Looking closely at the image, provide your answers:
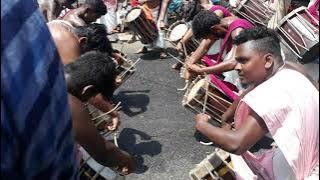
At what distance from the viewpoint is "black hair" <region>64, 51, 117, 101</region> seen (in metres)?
2.25

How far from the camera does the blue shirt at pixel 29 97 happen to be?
0.67m

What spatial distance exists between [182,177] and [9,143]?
301cm

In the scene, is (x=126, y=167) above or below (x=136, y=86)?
above

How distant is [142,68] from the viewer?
6.27 meters

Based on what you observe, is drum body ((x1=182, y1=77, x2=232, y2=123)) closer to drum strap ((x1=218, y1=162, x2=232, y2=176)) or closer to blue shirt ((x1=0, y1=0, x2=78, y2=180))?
drum strap ((x1=218, y1=162, x2=232, y2=176))

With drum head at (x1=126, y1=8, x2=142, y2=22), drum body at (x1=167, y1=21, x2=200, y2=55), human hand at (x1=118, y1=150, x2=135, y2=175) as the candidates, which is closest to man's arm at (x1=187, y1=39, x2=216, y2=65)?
drum body at (x1=167, y1=21, x2=200, y2=55)

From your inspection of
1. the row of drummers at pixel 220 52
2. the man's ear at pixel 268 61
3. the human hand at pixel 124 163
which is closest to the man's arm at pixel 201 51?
the row of drummers at pixel 220 52

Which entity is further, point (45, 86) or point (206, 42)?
point (206, 42)

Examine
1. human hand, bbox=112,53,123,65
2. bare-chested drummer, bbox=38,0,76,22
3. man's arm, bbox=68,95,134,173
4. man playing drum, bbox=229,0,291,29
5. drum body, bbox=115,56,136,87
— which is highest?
man's arm, bbox=68,95,134,173

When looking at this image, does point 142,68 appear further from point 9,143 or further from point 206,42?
point 9,143

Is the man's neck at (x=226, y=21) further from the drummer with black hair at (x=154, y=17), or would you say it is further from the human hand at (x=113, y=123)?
the drummer with black hair at (x=154, y=17)

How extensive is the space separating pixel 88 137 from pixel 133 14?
457 cm

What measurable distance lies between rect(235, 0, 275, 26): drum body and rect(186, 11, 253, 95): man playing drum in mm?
908

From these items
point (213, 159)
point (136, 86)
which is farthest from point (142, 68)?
point (213, 159)
